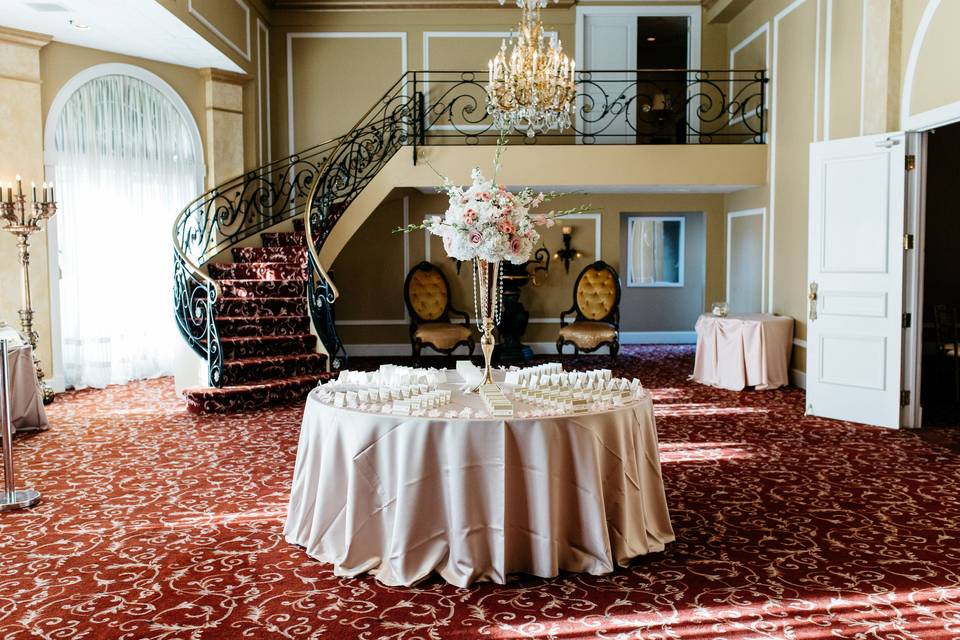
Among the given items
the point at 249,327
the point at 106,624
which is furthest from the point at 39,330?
the point at 106,624

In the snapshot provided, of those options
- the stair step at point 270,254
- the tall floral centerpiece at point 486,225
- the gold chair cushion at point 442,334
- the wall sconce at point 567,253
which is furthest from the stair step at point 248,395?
the wall sconce at point 567,253

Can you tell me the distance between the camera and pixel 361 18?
34.8ft

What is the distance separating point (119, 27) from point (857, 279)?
6999mm

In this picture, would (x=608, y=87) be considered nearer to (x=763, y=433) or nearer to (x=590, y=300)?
(x=590, y=300)

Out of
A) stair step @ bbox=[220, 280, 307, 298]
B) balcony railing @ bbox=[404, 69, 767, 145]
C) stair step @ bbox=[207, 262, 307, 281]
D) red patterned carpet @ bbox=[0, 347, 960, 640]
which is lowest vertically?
red patterned carpet @ bbox=[0, 347, 960, 640]

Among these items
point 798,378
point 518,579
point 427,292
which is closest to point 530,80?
point 798,378

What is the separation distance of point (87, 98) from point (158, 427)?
391 centimetres

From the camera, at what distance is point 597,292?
10758 mm

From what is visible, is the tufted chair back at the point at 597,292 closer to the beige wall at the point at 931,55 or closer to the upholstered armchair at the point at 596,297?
the upholstered armchair at the point at 596,297

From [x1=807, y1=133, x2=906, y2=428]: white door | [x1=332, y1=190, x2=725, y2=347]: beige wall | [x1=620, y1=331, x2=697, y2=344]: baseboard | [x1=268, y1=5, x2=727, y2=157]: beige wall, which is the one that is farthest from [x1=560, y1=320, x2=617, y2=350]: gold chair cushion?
[x1=268, y1=5, x2=727, y2=157]: beige wall

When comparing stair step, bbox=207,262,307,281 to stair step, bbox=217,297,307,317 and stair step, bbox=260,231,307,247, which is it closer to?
stair step, bbox=217,297,307,317

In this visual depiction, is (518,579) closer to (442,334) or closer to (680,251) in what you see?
(442,334)

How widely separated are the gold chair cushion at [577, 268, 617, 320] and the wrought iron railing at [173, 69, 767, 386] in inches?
73.1

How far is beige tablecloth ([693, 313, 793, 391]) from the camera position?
8062mm
